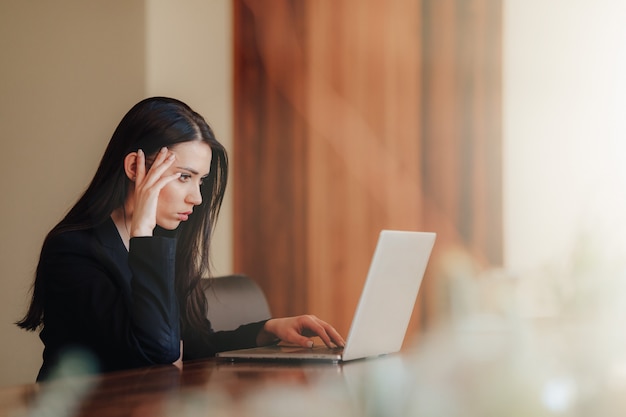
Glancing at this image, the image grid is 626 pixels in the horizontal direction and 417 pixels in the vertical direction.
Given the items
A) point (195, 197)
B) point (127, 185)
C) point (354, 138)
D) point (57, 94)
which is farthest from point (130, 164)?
point (57, 94)

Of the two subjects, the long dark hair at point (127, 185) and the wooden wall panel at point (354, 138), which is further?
the wooden wall panel at point (354, 138)

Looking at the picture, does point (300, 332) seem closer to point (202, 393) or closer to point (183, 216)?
point (183, 216)

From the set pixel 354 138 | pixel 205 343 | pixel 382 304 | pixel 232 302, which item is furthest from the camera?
pixel 354 138

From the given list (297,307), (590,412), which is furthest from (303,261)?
(590,412)

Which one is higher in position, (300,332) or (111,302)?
(111,302)

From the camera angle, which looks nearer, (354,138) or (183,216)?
(183,216)

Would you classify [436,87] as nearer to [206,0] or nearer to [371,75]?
[371,75]

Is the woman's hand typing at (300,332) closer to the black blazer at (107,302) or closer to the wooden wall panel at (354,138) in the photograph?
the black blazer at (107,302)

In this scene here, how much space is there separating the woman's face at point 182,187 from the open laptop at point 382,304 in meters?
0.41

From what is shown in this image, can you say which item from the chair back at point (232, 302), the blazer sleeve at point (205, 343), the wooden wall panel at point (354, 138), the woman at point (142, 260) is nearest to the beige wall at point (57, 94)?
the wooden wall panel at point (354, 138)

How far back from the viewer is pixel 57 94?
384 cm

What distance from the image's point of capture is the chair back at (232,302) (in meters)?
2.24

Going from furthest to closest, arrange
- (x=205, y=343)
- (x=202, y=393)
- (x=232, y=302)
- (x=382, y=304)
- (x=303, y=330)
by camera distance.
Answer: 1. (x=232, y=302)
2. (x=205, y=343)
3. (x=303, y=330)
4. (x=382, y=304)
5. (x=202, y=393)

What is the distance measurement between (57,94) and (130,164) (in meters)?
2.11
